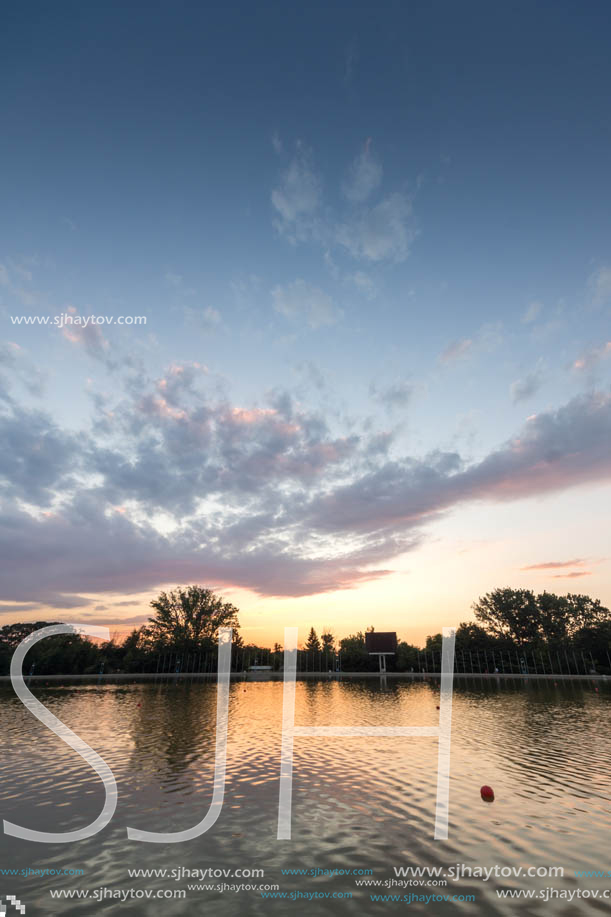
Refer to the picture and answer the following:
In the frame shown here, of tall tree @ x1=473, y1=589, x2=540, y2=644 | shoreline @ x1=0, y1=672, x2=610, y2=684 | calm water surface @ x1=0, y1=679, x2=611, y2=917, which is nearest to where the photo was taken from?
calm water surface @ x1=0, y1=679, x2=611, y2=917

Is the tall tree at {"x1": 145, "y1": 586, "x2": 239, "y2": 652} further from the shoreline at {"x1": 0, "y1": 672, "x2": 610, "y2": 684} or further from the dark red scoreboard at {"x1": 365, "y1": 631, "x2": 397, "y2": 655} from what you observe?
the dark red scoreboard at {"x1": 365, "y1": 631, "x2": 397, "y2": 655}

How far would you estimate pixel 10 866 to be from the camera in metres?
10.6

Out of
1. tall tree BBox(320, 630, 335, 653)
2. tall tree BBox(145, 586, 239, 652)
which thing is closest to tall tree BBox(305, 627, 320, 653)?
tall tree BBox(320, 630, 335, 653)

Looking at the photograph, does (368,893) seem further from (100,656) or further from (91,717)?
(100,656)

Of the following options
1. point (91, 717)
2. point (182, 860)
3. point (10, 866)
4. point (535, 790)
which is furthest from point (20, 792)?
point (91, 717)

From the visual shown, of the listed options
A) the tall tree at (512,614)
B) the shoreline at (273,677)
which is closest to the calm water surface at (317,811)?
the shoreline at (273,677)

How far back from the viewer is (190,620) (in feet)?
383

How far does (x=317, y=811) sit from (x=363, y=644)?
390 feet

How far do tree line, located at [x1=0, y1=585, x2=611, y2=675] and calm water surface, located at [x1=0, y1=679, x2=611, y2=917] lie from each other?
8671 cm

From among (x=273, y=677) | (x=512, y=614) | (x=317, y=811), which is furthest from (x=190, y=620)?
(x=317, y=811)

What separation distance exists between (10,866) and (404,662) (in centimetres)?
11322

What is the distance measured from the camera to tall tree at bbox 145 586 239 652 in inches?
4451

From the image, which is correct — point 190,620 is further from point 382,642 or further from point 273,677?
point 382,642

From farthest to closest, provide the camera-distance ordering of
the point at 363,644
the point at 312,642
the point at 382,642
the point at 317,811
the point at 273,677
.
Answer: the point at 312,642 < the point at 363,644 < the point at 382,642 < the point at 273,677 < the point at 317,811
